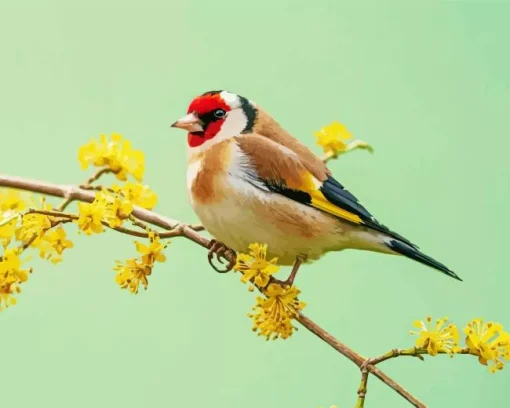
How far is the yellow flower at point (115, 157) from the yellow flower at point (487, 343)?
394 millimetres

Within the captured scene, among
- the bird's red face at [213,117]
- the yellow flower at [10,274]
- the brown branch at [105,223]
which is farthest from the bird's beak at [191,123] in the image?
the yellow flower at [10,274]

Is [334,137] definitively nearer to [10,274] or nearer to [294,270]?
[294,270]

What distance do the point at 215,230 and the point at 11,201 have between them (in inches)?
8.7

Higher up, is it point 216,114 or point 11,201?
point 216,114

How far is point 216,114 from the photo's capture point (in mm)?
857

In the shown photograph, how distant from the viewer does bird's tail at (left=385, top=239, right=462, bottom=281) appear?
0.80 meters

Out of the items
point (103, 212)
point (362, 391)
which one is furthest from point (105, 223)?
point (362, 391)

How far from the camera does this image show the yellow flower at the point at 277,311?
30.0 inches

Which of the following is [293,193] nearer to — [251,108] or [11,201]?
[251,108]

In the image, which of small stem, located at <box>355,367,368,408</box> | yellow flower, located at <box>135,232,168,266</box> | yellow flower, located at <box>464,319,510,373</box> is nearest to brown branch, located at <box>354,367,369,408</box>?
small stem, located at <box>355,367,368,408</box>

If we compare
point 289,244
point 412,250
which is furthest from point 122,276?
point 412,250

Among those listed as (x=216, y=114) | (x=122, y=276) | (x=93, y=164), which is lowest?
(x=122, y=276)

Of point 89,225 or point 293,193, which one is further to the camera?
point 293,193

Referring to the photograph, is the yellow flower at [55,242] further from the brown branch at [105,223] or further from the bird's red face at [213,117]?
the bird's red face at [213,117]
